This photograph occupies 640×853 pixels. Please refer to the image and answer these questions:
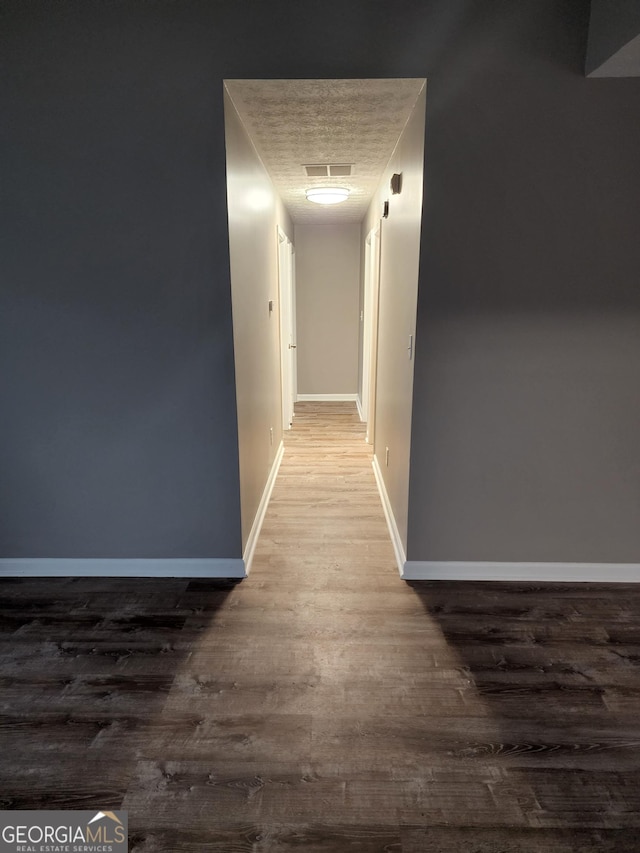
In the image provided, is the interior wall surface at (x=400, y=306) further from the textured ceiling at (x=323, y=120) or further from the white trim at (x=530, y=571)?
the white trim at (x=530, y=571)

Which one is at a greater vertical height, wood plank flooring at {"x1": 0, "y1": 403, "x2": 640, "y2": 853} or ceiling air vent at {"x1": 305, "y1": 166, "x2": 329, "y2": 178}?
ceiling air vent at {"x1": 305, "y1": 166, "x2": 329, "y2": 178}

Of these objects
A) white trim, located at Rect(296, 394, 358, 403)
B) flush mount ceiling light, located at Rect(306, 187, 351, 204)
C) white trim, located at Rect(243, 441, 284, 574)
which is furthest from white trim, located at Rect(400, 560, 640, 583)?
white trim, located at Rect(296, 394, 358, 403)

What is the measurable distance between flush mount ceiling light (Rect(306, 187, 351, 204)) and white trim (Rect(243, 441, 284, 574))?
7.21 ft

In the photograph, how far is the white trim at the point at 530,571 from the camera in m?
2.64

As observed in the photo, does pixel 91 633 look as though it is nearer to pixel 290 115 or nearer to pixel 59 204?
pixel 59 204

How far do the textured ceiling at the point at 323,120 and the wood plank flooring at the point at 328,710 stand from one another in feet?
7.64

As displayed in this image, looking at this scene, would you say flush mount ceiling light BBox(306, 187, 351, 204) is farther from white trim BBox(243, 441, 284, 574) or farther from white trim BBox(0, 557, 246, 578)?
white trim BBox(0, 557, 246, 578)

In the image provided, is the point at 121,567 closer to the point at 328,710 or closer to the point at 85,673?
the point at 85,673

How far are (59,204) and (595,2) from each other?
7.82ft

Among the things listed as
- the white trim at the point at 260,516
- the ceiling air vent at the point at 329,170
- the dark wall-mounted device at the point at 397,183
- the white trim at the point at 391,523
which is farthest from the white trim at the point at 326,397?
the dark wall-mounted device at the point at 397,183

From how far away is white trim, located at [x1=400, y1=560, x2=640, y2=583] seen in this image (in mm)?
2645

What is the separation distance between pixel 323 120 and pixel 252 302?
3.38 ft

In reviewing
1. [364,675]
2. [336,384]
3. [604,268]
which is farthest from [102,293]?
[336,384]

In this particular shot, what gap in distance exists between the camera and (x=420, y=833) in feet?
4.61
